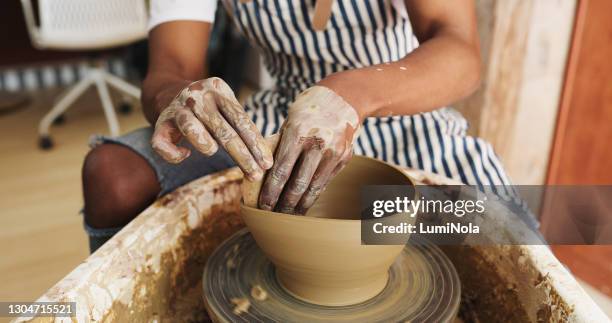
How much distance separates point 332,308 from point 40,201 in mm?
2265

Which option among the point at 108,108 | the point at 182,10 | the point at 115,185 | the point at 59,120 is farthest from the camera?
the point at 59,120

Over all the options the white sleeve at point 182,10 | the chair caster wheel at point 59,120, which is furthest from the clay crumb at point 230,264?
the chair caster wheel at point 59,120

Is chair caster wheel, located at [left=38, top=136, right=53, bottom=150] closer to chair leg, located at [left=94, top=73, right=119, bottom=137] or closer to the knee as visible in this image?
chair leg, located at [left=94, top=73, right=119, bottom=137]

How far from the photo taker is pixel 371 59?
1.33m

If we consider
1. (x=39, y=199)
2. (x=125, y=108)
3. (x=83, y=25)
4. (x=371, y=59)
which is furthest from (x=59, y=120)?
(x=371, y=59)

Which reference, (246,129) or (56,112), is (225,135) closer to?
(246,129)

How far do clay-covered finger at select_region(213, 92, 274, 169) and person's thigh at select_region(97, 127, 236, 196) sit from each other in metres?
0.36

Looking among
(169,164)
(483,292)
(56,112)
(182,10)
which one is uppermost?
(182,10)

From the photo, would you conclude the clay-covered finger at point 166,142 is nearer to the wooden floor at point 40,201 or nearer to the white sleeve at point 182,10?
the white sleeve at point 182,10

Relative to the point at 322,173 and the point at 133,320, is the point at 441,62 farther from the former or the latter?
the point at 133,320

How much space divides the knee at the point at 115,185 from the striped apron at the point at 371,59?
34 centimetres

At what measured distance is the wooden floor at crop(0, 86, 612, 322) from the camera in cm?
212

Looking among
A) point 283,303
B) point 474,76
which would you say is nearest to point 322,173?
point 283,303

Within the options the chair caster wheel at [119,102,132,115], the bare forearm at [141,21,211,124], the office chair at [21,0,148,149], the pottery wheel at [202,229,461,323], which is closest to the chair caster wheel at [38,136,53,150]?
the office chair at [21,0,148,149]
